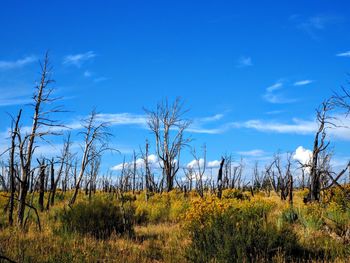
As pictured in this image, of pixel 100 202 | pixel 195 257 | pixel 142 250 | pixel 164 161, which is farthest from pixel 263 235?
pixel 164 161

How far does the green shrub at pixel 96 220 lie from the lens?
38.5 feet

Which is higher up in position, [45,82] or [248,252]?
[45,82]

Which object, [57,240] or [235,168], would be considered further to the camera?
[235,168]

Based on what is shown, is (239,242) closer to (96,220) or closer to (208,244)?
(208,244)

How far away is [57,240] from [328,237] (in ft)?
21.4

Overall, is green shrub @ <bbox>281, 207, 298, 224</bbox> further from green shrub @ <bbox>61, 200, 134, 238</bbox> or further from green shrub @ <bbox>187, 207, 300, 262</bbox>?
green shrub @ <bbox>61, 200, 134, 238</bbox>

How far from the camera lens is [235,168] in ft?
205

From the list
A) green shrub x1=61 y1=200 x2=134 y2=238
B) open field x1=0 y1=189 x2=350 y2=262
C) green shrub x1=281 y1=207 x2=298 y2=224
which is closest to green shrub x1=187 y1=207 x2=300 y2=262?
open field x1=0 y1=189 x2=350 y2=262

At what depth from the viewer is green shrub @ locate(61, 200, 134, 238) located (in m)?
11.8

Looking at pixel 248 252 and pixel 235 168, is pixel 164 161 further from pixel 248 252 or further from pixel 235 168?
pixel 248 252

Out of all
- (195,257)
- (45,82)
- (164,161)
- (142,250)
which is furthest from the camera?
(164,161)

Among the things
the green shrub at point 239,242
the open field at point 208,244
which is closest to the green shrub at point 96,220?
the open field at point 208,244

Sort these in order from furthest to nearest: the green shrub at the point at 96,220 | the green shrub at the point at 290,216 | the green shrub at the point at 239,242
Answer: the green shrub at the point at 290,216 → the green shrub at the point at 96,220 → the green shrub at the point at 239,242

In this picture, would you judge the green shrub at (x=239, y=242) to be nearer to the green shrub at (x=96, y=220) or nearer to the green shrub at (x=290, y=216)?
the green shrub at (x=96, y=220)
